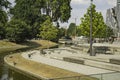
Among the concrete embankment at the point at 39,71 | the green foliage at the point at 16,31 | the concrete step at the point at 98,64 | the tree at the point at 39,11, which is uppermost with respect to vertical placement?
the tree at the point at 39,11

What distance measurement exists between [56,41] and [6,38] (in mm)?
21930

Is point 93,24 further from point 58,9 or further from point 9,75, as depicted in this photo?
point 58,9

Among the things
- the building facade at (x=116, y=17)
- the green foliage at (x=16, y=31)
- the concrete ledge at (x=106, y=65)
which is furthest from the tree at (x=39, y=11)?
the concrete ledge at (x=106, y=65)

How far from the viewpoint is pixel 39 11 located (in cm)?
10019

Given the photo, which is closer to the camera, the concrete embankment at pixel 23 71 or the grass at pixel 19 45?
the concrete embankment at pixel 23 71

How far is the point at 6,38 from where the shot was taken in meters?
88.7

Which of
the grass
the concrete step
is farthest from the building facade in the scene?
the concrete step

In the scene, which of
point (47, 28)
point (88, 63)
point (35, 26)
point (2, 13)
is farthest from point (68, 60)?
point (35, 26)

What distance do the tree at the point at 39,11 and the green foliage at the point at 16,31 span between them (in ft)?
24.6

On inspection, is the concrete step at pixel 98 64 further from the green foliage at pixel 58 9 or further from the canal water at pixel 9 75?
the green foliage at pixel 58 9

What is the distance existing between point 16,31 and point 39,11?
17.1 m

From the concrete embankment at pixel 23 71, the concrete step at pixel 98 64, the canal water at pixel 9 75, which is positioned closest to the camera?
the concrete step at pixel 98 64

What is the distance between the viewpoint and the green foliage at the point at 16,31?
3385 inches

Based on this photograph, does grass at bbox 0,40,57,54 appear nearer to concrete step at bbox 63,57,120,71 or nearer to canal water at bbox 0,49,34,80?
canal water at bbox 0,49,34,80
